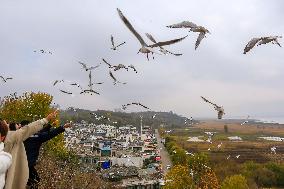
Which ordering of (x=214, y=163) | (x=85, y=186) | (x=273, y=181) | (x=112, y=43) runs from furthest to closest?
(x=214, y=163)
(x=273, y=181)
(x=85, y=186)
(x=112, y=43)

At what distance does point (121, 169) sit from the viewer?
67000 millimetres

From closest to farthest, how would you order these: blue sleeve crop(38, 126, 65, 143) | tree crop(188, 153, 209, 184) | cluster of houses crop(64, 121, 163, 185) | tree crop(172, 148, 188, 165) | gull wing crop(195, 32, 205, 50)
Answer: blue sleeve crop(38, 126, 65, 143) → gull wing crop(195, 32, 205, 50) → tree crop(188, 153, 209, 184) → cluster of houses crop(64, 121, 163, 185) → tree crop(172, 148, 188, 165)

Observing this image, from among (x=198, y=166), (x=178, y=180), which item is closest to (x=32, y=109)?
(x=178, y=180)

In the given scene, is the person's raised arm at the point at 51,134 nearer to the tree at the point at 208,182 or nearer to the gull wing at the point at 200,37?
the gull wing at the point at 200,37

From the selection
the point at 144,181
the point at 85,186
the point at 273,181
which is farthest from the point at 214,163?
the point at 85,186

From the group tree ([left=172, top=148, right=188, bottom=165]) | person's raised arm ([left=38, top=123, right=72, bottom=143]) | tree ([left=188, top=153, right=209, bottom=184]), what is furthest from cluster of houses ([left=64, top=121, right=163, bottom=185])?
person's raised arm ([left=38, top=123, right=72, bottom=143])

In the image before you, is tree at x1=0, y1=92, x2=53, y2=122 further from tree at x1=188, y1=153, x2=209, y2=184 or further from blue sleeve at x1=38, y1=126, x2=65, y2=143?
blue sleeve at x1=38, y1=126, x2=65, y2=143

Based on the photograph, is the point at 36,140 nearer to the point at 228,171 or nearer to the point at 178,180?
the point at 178,180

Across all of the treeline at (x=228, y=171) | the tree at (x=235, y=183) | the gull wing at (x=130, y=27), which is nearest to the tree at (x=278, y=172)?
the treeline at (x=228, y=171)

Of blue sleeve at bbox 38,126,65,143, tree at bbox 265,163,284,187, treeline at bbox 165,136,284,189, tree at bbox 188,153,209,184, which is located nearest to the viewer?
blue sleeve at bbox 38,126,65,143

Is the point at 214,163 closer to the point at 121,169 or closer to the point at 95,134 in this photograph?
the point at 121,169

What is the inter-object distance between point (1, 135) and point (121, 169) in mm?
61969

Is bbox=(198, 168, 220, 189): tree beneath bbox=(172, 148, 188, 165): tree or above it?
beneath

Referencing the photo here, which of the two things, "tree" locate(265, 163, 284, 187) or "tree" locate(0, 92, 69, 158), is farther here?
"tree" locate(265, 163, 284, 187)
